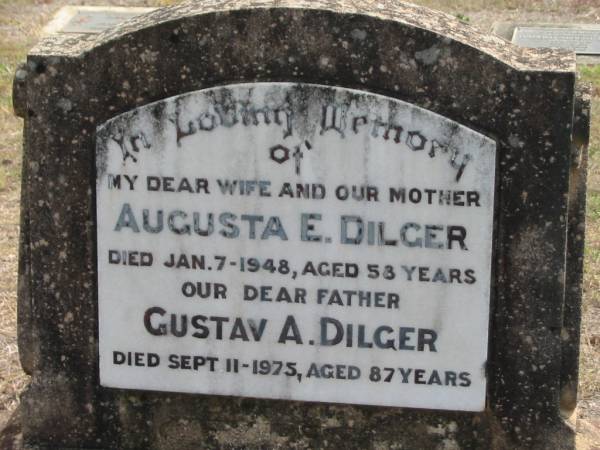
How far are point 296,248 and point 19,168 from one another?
3.78 meters

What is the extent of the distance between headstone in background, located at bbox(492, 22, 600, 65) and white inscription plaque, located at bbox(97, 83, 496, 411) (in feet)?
18.4

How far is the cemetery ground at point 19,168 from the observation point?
4.29 m

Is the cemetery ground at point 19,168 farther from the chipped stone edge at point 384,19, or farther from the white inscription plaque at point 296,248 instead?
the chipped stone edge at point 384,19

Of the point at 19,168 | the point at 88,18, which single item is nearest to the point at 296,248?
the point at 19,168

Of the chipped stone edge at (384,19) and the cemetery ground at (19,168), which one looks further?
Result: the cemetery ground at (19,168)

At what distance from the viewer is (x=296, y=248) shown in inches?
130

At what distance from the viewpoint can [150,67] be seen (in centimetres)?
328

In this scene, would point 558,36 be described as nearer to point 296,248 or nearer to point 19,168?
point 19,168

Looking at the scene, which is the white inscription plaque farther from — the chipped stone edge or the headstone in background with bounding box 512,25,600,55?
the headstone in background with bounding box 512,25,600,55

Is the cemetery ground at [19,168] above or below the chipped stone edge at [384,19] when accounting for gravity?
below

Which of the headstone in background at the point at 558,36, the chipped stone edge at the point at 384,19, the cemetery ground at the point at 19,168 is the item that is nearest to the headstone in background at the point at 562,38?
the headstone in background at the point at 558,36

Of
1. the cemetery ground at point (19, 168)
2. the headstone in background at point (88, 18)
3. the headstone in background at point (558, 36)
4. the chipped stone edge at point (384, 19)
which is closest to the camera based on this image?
the chipped stone edge at point (384, 19)

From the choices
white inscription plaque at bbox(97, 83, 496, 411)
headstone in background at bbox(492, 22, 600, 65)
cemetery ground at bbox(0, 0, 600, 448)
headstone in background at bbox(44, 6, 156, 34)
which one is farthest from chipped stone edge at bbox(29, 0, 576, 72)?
headstone in background at bbox(44, 6, 156, 34)

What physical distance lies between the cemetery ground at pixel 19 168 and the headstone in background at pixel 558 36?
0.41 feet
